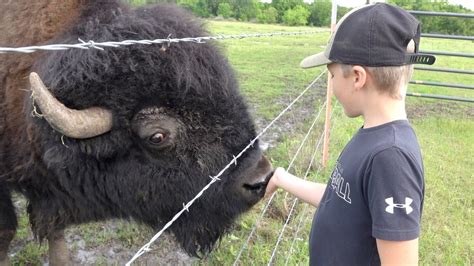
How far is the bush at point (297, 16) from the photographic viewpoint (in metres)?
39.4

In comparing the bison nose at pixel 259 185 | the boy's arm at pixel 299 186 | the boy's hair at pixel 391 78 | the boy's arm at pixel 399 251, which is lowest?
the bison nose at pixel 259 185

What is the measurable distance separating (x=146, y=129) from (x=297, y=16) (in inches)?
1552

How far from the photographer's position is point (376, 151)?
1748mm

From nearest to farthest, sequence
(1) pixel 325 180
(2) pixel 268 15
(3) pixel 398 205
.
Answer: (3) pixel 398 205, (1) pixel 325 180, (2) pixel 268 15

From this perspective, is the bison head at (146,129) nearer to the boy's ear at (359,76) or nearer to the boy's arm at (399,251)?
the boy's ear at (359,76)

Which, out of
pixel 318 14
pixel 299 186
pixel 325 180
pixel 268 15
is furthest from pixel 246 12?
pixel 299 186

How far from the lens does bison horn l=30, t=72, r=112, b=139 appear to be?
2453mm

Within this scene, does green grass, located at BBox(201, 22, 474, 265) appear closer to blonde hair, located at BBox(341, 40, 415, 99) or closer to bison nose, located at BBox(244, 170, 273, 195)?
bison nose, located at BBox(244, 170, 273, 195)

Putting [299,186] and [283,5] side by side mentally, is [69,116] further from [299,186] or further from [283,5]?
[283,5]

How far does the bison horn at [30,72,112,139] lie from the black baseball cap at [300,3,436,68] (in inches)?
59.1

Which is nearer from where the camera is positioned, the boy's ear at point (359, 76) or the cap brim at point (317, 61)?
the boy's ear at point (359, 76)

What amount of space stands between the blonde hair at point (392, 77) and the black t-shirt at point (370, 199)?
13 cm

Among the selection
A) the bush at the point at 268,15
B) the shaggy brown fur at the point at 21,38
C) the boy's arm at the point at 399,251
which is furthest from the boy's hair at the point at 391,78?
the bush at the point at 268,15

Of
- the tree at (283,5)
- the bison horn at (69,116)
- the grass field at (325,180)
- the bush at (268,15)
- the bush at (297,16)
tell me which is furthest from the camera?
the tree at (283,5)
